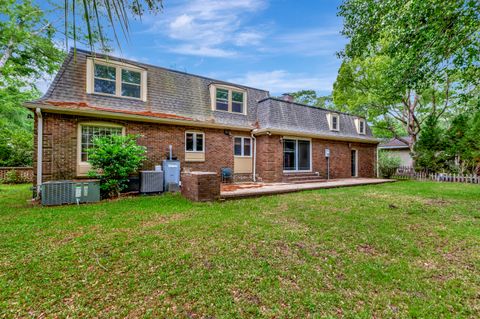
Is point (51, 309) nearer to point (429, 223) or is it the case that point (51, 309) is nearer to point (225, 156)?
point (429, 223)

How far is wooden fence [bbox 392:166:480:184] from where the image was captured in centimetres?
1296

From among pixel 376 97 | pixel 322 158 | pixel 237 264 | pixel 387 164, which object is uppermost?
pixel 376 97

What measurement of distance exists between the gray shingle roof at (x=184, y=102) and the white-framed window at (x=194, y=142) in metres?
0.75

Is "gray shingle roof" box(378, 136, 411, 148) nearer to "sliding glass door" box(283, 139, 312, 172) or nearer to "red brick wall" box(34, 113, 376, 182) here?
"red brick wall" box(34, 113, 376, 182)

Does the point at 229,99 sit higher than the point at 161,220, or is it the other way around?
the point at 229,99

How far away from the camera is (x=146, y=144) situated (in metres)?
9.03

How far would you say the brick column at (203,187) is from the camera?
690cm

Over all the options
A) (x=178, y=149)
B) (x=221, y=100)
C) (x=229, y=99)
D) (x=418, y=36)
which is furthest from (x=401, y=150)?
(x=178, y=149)

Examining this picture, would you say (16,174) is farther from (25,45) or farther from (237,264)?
(237,264)

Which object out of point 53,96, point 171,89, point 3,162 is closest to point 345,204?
point 171,89

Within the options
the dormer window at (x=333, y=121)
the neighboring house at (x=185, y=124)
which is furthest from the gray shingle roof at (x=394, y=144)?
the dormer window at (x=333, y=121)

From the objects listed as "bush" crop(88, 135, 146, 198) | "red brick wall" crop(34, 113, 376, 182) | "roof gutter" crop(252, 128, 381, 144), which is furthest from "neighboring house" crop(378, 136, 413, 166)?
"bush" crop(88, 135, 146, 198)

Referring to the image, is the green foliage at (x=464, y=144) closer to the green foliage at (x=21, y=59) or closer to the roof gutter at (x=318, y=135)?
the roof gutter at (x=318, y=135)

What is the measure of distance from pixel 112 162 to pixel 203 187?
10.6 feet
